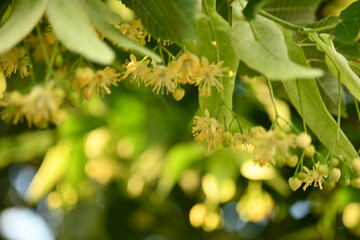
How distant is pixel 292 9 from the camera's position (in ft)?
3.31

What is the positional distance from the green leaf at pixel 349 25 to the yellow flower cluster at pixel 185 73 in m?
0.14

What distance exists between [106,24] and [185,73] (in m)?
0.09

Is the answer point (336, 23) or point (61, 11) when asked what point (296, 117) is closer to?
point (336, 23)

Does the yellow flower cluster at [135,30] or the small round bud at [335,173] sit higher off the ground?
the yellow flower cluster at [135,30]

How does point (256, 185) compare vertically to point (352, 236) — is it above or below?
above

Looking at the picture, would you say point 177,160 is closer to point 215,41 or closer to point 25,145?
point 25,145

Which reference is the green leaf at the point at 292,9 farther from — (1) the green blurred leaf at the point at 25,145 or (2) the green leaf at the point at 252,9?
(1) the green blurred leaf at the point at 25,145

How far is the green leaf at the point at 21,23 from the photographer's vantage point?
52 cm

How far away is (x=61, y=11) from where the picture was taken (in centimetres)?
56

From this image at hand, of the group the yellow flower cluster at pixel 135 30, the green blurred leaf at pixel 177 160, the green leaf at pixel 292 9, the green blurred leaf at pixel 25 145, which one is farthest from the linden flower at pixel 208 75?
the green blurred leaf at pixel 25 145

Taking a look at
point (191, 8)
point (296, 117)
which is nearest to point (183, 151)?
point (296, 117)

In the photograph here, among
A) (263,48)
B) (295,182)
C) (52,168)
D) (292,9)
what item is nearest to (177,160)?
(52,168)

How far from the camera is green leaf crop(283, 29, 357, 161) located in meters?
0.69

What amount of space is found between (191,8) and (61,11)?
116mm
